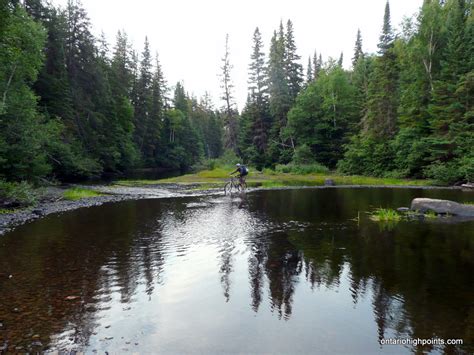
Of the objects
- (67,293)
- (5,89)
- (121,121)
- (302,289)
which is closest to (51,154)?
(5,89)

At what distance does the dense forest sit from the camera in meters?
28.4

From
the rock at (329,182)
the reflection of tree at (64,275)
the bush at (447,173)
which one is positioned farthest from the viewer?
the rock at (329,182)

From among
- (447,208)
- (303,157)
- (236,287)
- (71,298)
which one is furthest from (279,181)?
(71,298)

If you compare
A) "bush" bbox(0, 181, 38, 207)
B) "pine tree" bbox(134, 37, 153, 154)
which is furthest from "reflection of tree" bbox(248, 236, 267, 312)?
"pine tree" bbox(134, 37, 153, 154)

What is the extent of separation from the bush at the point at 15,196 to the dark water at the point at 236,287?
5.70 meters

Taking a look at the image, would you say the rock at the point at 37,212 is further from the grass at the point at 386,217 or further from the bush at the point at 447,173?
the bush at the point at 447,173

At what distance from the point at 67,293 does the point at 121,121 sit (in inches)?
2386

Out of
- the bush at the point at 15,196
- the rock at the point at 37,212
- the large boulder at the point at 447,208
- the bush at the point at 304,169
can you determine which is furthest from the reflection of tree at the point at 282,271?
the bush at the point at 304,169

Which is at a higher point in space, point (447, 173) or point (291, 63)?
point (291, 63)

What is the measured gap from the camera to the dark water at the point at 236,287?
6156mm

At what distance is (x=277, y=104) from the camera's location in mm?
64000

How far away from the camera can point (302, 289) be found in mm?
8578

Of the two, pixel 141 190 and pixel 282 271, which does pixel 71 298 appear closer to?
pixel 282 271

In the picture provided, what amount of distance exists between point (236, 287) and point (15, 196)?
58.6ft
